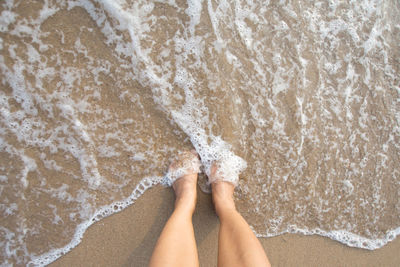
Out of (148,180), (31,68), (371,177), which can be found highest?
(31,68)

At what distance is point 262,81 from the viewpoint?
79.3 inches

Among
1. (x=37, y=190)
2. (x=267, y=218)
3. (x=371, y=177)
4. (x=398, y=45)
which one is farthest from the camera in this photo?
(x=398, y=45)

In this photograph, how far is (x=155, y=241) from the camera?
1766mm

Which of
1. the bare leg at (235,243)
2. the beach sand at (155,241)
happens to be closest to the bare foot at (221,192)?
the bare leg at (235,243)

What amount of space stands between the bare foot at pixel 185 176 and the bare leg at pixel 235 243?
209mm

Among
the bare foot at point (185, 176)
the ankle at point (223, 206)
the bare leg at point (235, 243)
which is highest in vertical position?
the bare foot at point (185, 176)

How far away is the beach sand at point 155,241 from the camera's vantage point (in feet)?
5.71

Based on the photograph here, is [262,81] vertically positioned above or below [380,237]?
above

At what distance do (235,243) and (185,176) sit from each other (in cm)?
59

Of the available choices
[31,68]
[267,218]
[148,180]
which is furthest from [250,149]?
[31,68]

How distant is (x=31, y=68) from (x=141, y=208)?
131cm

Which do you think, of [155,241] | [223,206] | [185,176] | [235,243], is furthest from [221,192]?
[155,241]

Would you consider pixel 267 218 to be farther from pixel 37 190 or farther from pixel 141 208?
pixel 37 190

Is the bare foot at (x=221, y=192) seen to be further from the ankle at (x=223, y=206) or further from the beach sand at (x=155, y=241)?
the beach sand at (x=155, y=241)
